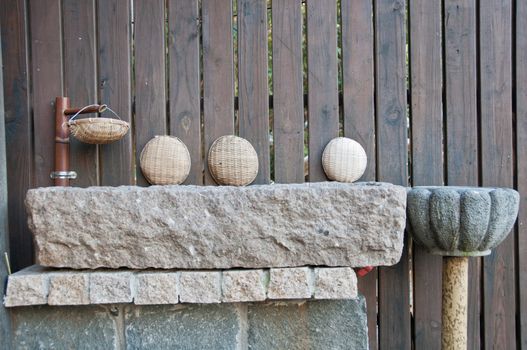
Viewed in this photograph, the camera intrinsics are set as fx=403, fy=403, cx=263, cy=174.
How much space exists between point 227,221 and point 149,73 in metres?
1.01

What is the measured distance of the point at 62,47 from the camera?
2125 mm

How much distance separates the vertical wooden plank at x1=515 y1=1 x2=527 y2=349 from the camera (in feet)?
6.80

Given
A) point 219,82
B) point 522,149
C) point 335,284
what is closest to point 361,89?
point 219,82

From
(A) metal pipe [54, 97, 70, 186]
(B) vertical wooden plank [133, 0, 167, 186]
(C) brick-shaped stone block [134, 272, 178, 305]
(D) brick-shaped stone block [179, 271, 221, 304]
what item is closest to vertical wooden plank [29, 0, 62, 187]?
(A) metal pipe [54, 97, 70, 186]

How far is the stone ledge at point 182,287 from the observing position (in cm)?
156

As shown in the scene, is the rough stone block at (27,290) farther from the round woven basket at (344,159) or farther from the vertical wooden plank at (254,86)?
the round woven basket at (344,159)

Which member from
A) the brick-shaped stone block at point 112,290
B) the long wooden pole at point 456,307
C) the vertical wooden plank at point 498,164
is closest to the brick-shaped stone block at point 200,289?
the brick-shaped stone block at point 112,290

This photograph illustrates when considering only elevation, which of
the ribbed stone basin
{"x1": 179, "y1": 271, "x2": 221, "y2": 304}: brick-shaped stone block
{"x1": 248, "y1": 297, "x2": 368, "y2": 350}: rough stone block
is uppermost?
the ribbed stone basin

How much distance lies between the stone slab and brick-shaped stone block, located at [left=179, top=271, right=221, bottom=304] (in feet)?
0.25

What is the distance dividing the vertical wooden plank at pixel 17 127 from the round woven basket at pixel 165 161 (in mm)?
634

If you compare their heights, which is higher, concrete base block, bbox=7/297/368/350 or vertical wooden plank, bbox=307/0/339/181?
vertical wooden plank, bbox=307/0/339/181

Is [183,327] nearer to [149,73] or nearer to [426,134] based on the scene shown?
[149,73]

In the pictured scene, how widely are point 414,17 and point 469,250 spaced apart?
120cm

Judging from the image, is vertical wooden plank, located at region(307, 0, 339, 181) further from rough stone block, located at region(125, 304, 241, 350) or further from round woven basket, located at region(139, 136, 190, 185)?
rough stone block, located at region(125, 304, 241, 350)
